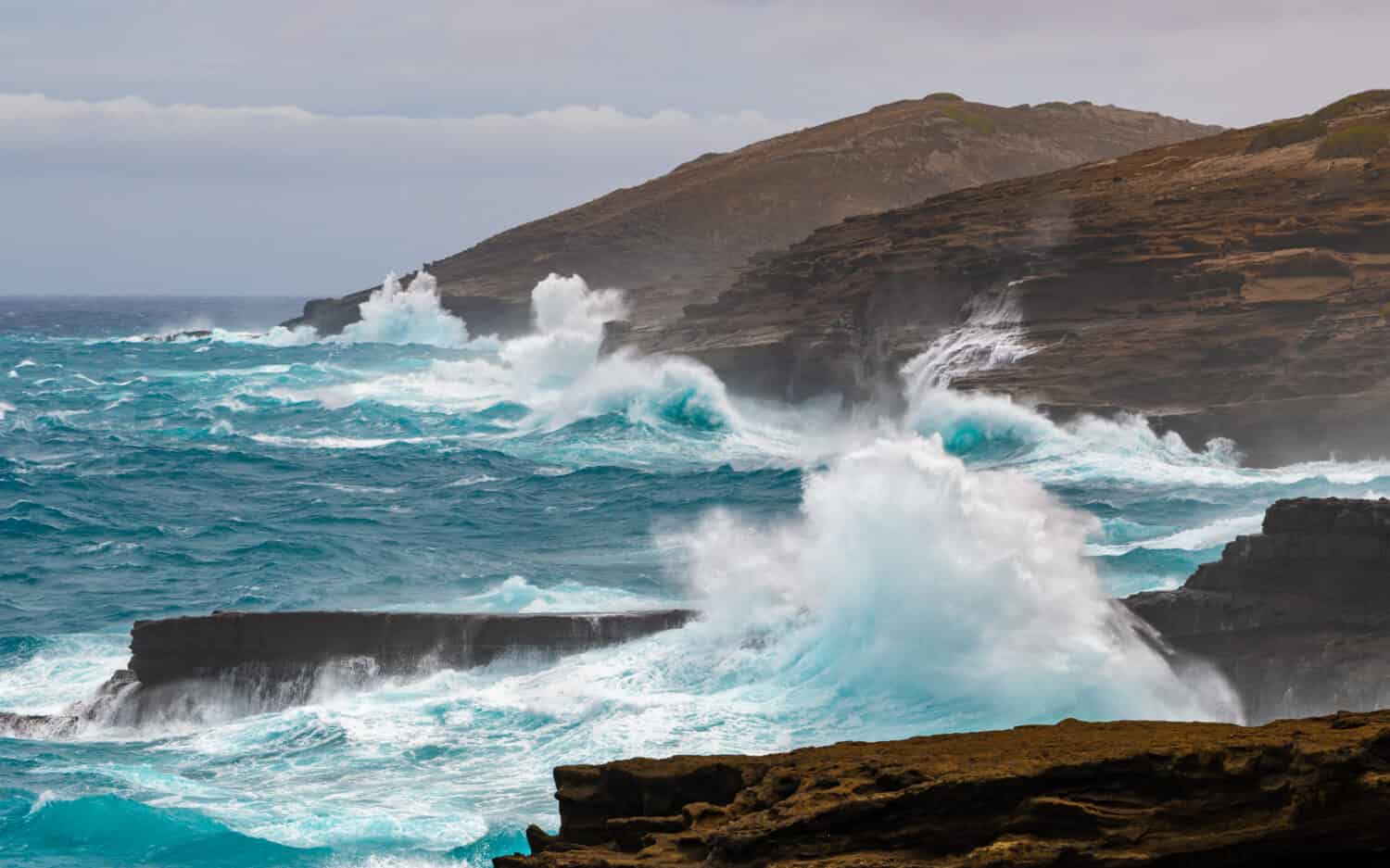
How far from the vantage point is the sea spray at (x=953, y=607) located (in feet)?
53.3

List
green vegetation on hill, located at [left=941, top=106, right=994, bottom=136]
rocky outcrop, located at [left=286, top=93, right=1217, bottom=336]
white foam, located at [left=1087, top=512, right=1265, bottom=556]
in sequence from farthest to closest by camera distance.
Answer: green vegetation on hill, located at [left=941, top=106, right=994, bottom=136], rocky outcrop, located at [left=286, top=93, right=1217, bottom=336], white foam, located at [left=1087, top=512, right=1265, bottom=556]

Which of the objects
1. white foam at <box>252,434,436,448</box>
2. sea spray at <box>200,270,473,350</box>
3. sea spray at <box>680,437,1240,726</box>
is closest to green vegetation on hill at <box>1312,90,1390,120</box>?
white foam at <box>252,434,436,448</box>

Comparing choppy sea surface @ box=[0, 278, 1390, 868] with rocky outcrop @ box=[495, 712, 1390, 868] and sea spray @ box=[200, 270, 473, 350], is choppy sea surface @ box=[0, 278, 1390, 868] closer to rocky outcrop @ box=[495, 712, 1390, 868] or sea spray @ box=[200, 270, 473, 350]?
rocky outcrop @ box=[495, 712, 1390, 868]

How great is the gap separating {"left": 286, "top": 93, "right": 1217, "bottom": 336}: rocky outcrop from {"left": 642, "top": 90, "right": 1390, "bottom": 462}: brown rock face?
3199cm

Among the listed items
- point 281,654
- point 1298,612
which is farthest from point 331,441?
point 1298,612

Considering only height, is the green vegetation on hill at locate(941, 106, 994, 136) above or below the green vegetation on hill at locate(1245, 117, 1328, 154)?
above

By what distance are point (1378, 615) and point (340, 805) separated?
33.1 ft

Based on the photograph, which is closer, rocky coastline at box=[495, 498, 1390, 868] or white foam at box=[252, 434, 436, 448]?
rocky coastline at box=[495, 498, 1390, 868]

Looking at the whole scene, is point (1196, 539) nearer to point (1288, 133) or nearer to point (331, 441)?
point (331, 441)

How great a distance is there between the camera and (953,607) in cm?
1770

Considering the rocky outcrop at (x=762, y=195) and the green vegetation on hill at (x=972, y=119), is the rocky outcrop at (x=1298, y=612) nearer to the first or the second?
the rocky outcrop at (x=762, y=195)

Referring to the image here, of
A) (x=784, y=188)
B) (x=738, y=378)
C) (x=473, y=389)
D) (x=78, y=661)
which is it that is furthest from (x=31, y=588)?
(x=784, y=188)

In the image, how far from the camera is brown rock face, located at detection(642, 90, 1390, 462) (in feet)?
131

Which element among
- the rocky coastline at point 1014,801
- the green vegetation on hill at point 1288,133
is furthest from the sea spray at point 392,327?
the rocky coastline at point 1014,801
